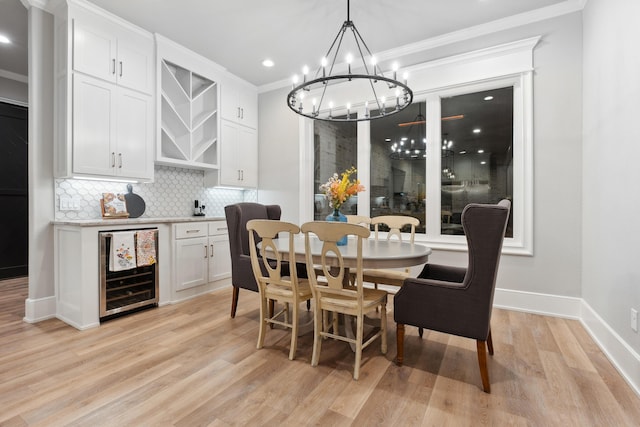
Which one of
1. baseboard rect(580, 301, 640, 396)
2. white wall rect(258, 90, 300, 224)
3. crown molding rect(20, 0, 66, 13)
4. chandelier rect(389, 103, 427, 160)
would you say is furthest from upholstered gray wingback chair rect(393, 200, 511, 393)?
crown molding rect(20, 0, 66, 13)

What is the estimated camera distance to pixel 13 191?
15.2 ft

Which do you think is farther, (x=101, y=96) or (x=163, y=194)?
(x=163, y=194)

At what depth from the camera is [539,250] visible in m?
3.16

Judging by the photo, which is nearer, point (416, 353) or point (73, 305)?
point (416, 353)

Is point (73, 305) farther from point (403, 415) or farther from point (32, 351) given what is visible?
point (403, 415)

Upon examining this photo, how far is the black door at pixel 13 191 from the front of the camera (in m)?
4.54

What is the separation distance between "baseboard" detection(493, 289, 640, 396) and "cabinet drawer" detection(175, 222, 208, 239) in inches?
134

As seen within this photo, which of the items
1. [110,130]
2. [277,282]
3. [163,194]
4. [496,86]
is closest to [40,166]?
[110,130]

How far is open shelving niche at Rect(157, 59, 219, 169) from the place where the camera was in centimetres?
389

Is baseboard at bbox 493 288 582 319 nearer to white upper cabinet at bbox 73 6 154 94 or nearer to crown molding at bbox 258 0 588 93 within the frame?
crown molding at bbox 258 0 588 93

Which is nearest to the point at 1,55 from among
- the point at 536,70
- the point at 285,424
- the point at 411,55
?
the point at 411,55

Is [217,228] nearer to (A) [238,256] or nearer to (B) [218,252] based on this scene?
(B) [218,252]

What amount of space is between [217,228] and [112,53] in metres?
2.15

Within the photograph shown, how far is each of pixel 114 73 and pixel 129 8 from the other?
0.64m
